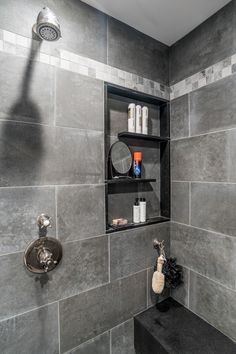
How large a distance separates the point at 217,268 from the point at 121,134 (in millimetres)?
1049

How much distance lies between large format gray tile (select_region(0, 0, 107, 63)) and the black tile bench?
1.72 meters

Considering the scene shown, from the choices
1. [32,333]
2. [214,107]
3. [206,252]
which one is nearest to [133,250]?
[206,252]

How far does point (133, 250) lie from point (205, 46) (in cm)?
146

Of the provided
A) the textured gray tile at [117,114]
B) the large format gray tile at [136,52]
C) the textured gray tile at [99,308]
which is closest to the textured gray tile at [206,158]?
the textured gray tile at [117,114]

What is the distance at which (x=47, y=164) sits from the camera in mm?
957

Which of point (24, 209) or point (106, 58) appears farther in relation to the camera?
point (106, 58)

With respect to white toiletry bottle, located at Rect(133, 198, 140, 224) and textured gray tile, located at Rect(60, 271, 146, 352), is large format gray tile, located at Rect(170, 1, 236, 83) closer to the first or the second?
white toiletry bottle, located at Rect(133, 198, 140, 224)

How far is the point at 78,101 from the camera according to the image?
1.05 m

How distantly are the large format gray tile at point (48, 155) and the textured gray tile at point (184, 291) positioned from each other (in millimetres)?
949

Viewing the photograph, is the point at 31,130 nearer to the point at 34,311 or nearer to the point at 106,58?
the point at 106,58

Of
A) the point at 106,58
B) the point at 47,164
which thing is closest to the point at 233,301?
the point at 47,164

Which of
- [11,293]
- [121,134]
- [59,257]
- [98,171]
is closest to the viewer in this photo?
[11,293]

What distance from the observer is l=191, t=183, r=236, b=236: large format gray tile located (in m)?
1.08

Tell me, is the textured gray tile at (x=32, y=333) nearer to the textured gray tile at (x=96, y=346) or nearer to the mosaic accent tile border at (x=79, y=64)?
the textured gray tile at (x=96, y=346)
